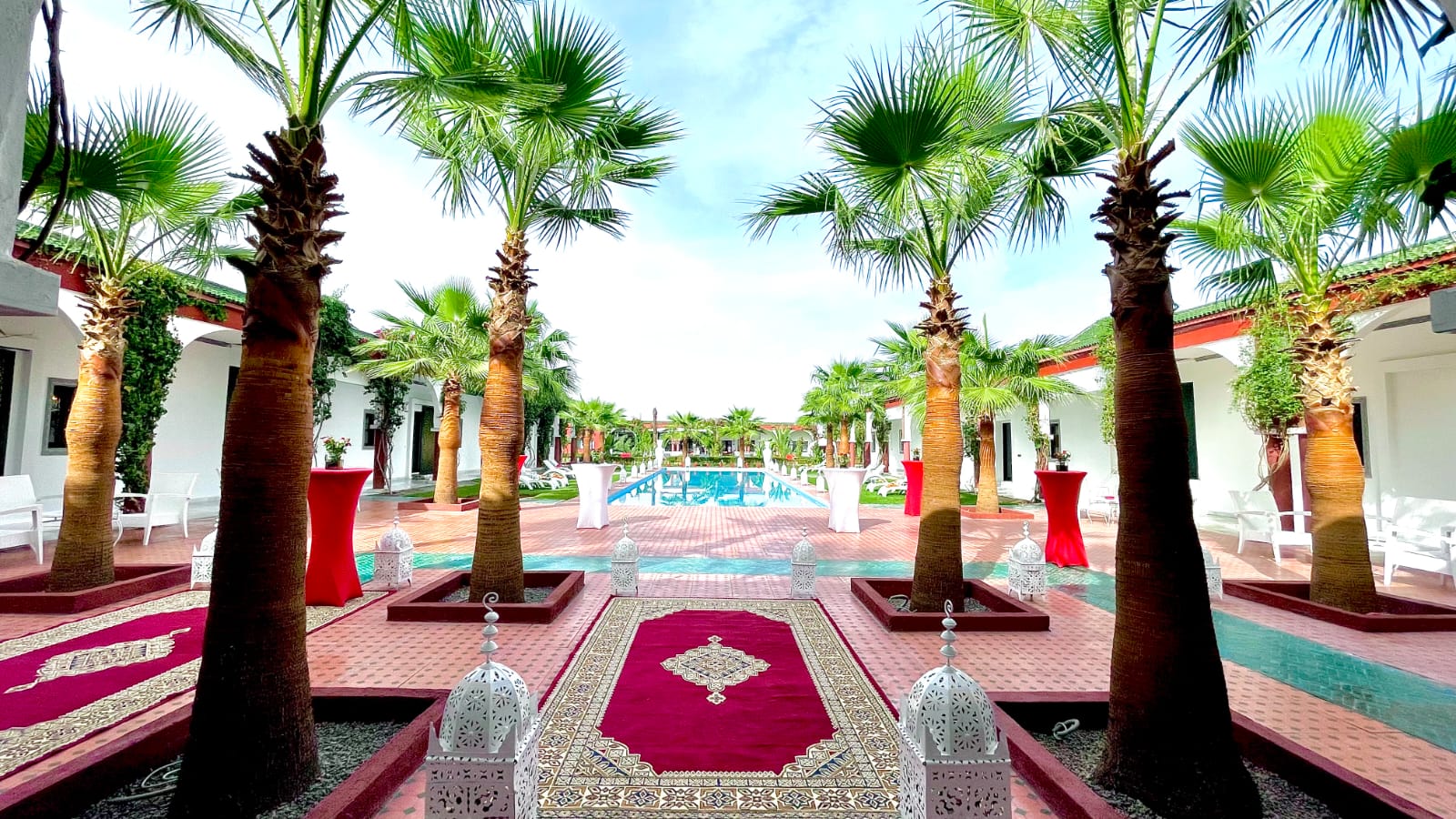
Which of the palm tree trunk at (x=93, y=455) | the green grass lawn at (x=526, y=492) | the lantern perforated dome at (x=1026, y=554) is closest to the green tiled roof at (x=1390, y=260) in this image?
the lantern perforated dome at (x=1026, y=554)

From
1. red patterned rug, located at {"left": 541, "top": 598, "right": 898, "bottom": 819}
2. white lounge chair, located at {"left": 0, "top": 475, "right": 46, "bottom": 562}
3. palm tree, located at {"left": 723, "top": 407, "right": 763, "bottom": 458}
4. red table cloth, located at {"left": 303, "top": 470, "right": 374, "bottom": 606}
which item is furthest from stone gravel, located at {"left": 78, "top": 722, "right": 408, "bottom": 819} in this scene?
palm tree, located at {"left": 723, "top": 407, "right": 763, "bottom": 458}

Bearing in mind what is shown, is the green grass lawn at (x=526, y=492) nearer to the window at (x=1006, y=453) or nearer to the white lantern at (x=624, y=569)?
the white lantern at (x=624, y=569)

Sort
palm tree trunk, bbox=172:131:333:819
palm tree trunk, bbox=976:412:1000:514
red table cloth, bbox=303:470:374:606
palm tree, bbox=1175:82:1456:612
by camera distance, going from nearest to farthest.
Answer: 1. palm tree trunk, bbox=172:131:333:819
2. palm tree, bbox=1175:82:1456:612
3. red table cloth, bbox=303:470:374:606
4. palm tree trunk, bbox=976:412:1000:514

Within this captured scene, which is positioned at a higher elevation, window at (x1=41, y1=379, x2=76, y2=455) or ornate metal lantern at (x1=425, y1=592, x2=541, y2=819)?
window at (x1=41, y1=379, x2=76, y2=455)

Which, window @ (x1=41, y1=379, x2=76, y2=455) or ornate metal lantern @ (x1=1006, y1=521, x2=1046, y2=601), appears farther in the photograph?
window @ (x1=41, y1=379, x2=76, y2=455)

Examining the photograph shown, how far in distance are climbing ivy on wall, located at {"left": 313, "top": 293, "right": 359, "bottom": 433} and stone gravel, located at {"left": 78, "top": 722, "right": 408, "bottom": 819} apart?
403 inches

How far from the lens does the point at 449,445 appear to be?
12.1 meters

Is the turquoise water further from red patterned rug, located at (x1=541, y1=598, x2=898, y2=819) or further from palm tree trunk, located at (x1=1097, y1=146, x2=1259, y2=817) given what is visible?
red patterned rug, located at (x1=541, y1=598, x2=898, y2=819)

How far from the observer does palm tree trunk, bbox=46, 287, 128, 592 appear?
4.75 meters

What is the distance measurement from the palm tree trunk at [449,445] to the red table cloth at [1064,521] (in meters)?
10.9

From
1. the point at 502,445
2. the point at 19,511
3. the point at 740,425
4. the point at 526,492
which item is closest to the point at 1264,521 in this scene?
the point at 502,445

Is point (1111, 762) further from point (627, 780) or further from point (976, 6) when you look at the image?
point (976, 6)

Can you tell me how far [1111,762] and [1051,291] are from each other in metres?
17.2

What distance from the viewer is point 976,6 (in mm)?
3377
